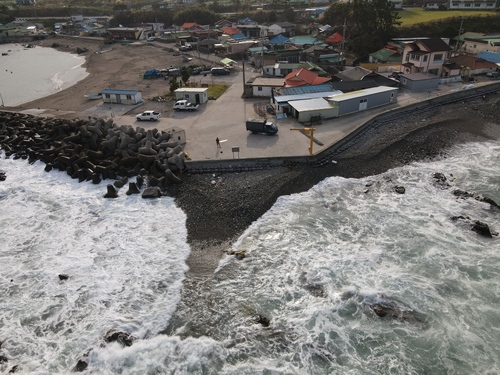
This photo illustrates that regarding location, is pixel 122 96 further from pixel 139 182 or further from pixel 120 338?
pixel 120 338

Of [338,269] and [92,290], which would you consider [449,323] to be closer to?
[338,269]

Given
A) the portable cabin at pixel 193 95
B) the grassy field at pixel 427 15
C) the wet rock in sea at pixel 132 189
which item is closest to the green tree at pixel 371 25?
the grassy field at pixel 427 15

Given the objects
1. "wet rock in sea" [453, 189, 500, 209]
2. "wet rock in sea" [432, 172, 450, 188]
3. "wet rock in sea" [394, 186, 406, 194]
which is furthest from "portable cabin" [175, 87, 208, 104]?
"wet rock in sea" [453, 189, 500, 209]

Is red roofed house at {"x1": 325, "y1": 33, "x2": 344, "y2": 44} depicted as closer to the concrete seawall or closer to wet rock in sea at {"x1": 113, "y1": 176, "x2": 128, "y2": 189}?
the concrete seawall

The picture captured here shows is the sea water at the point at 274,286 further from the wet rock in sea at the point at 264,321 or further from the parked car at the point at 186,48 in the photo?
the parked car at the point at 186,48

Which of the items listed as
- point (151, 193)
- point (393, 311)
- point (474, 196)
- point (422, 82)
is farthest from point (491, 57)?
point (151, 193)

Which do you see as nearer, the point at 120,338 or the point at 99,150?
the point at 120,338

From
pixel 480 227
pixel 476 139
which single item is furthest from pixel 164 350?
pixel 476 139
